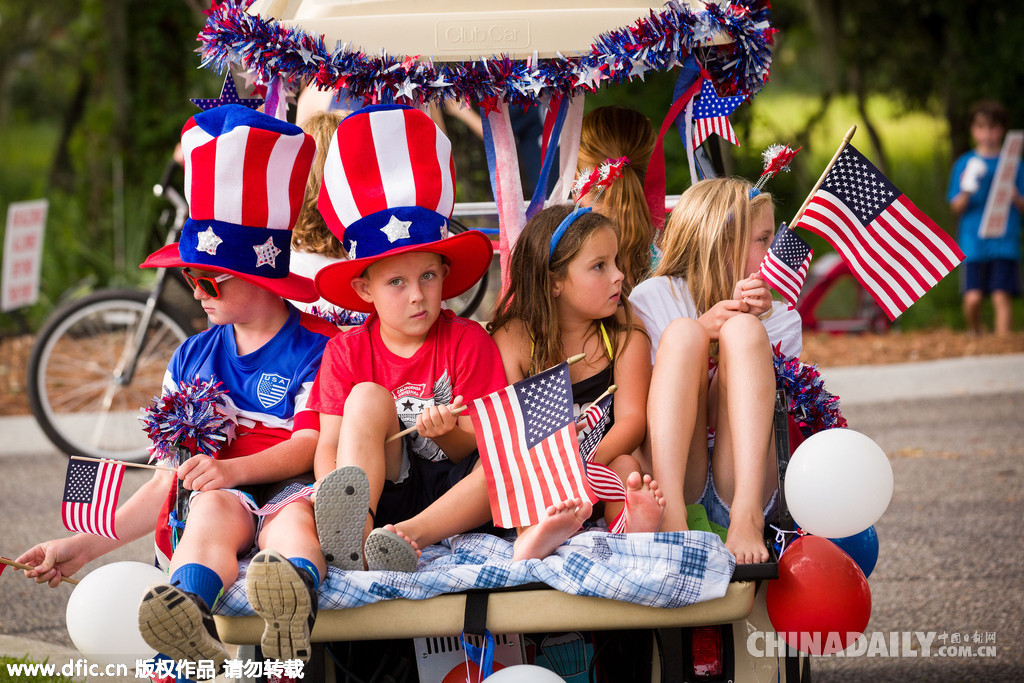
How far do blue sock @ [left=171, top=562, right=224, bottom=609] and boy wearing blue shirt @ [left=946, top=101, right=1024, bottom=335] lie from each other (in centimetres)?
790

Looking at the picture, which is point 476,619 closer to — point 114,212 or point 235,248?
point 235,248

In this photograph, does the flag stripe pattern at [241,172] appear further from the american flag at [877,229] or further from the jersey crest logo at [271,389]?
the american flag at [877,229]

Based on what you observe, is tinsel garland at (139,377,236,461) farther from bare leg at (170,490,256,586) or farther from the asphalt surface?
the asphalt surface

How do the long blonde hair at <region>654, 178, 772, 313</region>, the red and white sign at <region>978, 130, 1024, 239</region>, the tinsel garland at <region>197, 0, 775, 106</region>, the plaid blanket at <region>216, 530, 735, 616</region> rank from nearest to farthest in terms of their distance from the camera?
the plaid blanket at <region>216, 530, 735, 616</region>, the tinsel garland at <region>197, 0, 775, 106</region>, the long blonde hair at <region>654, 178, 772, 313</region>, the red and white sign at <region>978, 130, 1024, 239</region>

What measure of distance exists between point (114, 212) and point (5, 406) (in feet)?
8.71

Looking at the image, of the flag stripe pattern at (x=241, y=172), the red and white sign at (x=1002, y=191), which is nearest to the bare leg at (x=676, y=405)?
the flag stripe pattern at (x=241, y=172)

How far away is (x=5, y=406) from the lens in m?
8.16

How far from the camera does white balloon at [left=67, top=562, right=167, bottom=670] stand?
288cm

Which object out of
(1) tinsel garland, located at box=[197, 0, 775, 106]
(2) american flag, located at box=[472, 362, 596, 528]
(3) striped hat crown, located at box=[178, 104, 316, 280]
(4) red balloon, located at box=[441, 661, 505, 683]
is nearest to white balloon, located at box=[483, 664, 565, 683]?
(4) red balloon, located at box=[441, 661, 505, 683]

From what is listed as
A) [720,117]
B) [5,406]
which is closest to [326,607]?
[720,117]

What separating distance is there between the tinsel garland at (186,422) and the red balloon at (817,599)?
5.12ft

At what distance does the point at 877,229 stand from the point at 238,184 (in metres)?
1.87

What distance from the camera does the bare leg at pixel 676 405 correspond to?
2.92 m

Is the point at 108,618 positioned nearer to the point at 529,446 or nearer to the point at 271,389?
the point at 271,389
